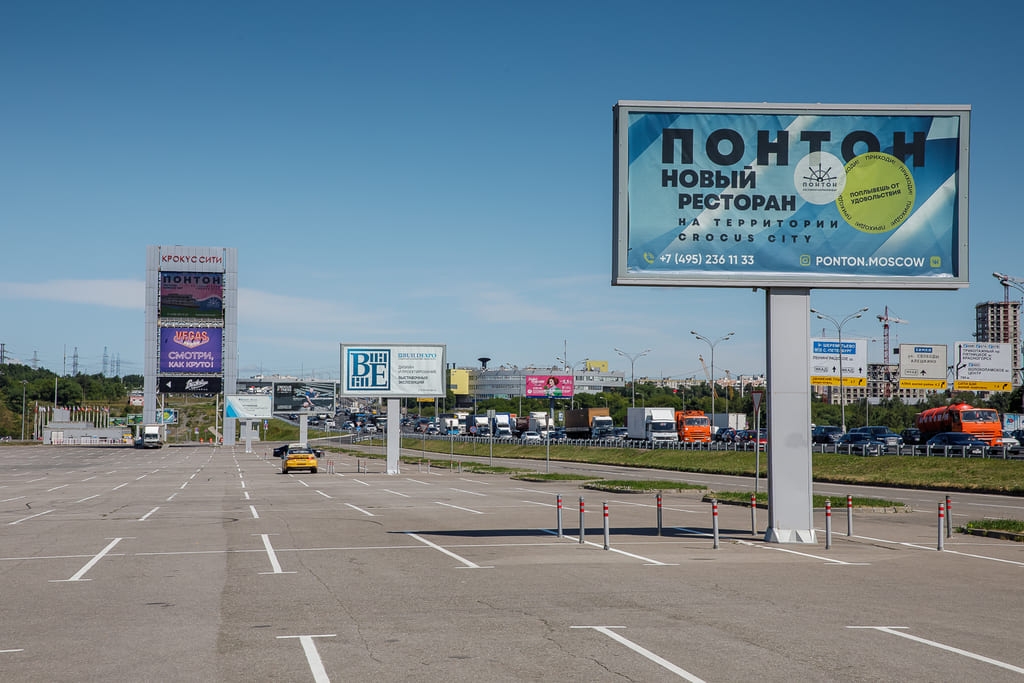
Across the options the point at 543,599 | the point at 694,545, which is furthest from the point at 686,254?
the point at 543,599

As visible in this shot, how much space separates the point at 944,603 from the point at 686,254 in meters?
9.86

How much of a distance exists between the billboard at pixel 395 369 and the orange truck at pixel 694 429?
31820mm

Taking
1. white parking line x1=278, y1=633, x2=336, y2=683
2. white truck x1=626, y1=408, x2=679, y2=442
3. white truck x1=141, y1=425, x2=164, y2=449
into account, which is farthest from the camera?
white truck x1=141, y1=425, x2=164, y2=449

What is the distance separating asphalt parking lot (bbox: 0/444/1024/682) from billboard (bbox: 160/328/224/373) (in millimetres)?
102747

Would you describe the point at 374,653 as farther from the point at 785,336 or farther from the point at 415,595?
the point at 785,336

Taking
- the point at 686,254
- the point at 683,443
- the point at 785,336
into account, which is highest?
the point at 686,254

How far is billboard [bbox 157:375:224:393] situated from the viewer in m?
126

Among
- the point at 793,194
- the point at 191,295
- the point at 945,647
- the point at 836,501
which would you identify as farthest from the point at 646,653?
the point at 191,295

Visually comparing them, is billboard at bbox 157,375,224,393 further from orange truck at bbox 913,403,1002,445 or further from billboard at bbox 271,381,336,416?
orange truck at bbox 913,403,1002,445

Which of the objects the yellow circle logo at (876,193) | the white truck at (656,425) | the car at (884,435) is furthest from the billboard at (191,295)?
Answer: the yellow circle logo at (876,193)

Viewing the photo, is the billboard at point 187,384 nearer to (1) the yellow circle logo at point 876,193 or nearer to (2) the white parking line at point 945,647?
(1) the yellow circle logo at point 876,193

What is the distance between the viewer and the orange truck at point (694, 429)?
289ft

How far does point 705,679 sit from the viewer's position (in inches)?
344

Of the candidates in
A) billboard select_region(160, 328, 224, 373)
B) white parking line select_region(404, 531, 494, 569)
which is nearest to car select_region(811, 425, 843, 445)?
white parking line select_region(404, 531, 494, 569)
